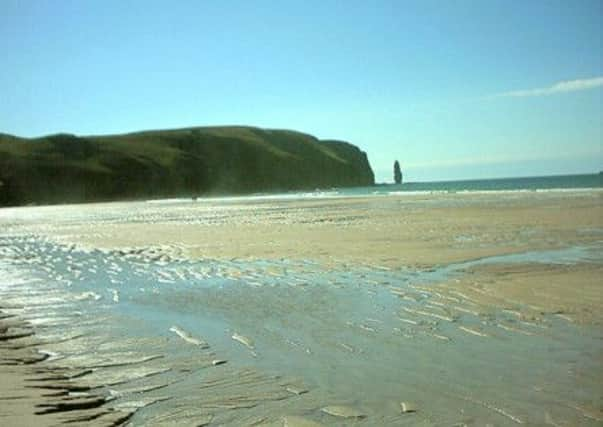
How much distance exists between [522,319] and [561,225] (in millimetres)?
18076

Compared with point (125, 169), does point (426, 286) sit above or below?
below

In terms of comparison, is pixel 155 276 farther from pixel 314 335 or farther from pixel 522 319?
pixel 522 319

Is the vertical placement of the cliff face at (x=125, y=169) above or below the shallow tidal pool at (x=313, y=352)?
above

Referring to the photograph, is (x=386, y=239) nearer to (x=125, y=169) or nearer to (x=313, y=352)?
(x=313, y=352)

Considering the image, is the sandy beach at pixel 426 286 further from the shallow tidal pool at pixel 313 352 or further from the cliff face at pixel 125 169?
the cliff face at pixel 125 169

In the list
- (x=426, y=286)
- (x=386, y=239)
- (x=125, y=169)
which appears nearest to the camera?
(x=426, y=286)

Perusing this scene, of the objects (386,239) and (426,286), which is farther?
(386,239)

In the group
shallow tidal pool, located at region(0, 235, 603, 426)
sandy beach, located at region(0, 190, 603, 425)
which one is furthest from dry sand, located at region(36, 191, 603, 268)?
shallow tidal pool, located at region(0, 235, 603, 426)

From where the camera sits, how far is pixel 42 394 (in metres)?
5.84

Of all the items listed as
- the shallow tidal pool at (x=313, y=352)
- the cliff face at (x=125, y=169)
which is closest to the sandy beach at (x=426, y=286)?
the shallow tidal pool at (x=313, y=352)

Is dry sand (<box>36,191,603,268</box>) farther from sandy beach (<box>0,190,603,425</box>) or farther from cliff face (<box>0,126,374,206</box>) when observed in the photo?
cliff face (<box>0,126,374,206</box>)

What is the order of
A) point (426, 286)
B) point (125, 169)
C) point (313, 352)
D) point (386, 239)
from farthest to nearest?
point (125, 169) < point (386, 239) < point (426, 286) < point (313, 352)

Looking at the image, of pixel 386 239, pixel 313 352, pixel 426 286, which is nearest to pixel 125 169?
pixel 386 239

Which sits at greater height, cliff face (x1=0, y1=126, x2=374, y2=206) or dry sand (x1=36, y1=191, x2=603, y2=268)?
cliff face (x1=0, y1=126, x2=374, y2=206)
